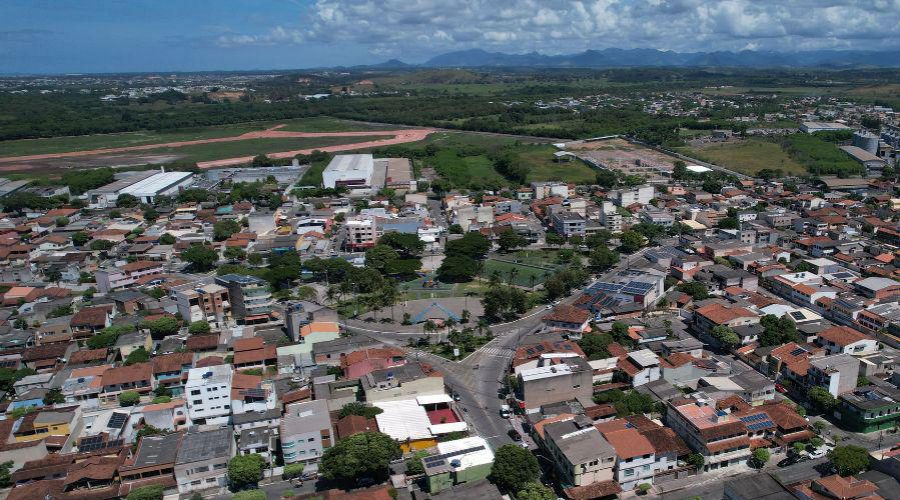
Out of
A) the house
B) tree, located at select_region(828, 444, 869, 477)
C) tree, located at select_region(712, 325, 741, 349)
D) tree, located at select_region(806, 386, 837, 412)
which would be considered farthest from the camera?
tree, located at select_region(712, 325, 741, 349)

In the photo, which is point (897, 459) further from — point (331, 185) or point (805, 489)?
point (331, 185)

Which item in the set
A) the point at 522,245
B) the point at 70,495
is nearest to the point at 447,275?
the point at 522,245

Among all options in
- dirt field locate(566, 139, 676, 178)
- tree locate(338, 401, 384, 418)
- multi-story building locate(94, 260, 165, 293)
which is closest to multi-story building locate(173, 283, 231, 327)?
multi-story building locate(94, 260, 165, 293)

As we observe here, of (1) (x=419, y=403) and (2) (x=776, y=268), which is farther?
(2) (x=776, y=268)

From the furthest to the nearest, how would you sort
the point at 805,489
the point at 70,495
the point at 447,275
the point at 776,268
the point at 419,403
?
the point at 447,275, the point at 776,268, the point at 419,403, the point at 70,495, the point at 805,489

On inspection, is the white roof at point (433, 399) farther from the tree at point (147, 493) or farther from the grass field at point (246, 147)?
the grass field at point (246, 147)

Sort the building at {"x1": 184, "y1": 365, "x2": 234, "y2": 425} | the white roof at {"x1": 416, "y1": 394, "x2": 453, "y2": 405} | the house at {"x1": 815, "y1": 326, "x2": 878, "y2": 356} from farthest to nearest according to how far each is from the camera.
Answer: the house at {"x1": 815, "y1": 326, "x2": 878, "y2": 356} < the white roof at {"x1": 416, "y1": 394, "x2": 453, "y2": 405} < the building at {"x1": 184, "y1": 365, "x2": 234, "y2": 425}

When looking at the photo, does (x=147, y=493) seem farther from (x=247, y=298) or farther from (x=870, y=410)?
(x=870, y=410)

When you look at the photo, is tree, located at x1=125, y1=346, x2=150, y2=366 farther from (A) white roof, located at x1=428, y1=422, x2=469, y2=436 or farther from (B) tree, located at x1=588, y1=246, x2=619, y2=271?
(B) tree, located at x1=588, y1=246, x2=619, y2=271
